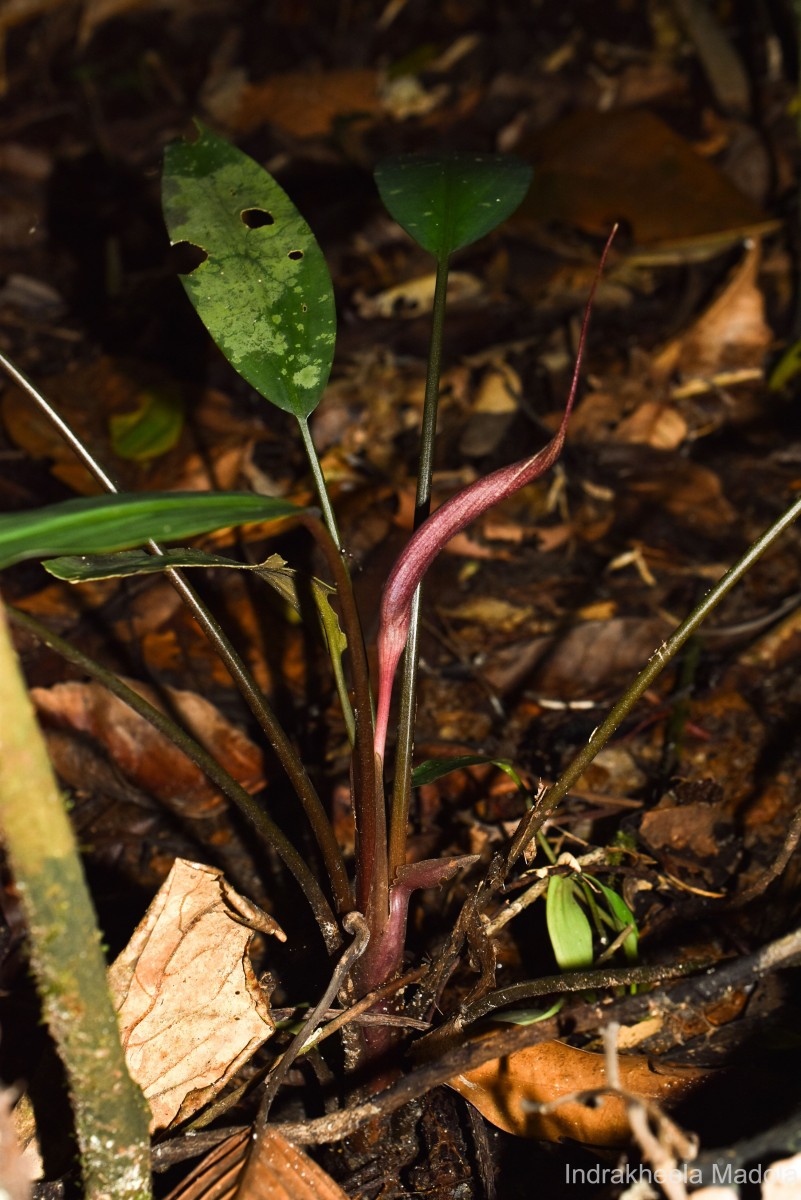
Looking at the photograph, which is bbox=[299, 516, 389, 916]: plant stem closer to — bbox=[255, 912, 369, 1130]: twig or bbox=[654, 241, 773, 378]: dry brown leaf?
bbox=[255, 912, 369, 1130]: twig

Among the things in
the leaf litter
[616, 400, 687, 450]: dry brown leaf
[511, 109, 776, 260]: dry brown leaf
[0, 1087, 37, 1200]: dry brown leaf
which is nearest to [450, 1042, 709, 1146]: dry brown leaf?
the leaf litter

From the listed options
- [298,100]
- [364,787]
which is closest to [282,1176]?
[364,787]

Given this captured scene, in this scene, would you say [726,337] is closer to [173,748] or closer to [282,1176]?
[173,748]

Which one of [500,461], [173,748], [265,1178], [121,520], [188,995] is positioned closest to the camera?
[121,520]

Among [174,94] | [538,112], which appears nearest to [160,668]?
[538,112]

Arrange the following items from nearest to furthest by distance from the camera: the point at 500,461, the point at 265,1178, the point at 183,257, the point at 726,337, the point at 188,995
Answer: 1. the point at 265,1178
2. the point at 188,995
3. the point at 500,461
4. the point at 726,337
5. the point at 183,257

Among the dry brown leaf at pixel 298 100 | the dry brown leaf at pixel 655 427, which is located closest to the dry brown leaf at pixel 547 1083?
the dry brown leaf at pixel 655 427

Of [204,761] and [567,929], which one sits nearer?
[204,761]

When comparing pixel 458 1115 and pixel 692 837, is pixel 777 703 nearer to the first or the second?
pixel 692 837
